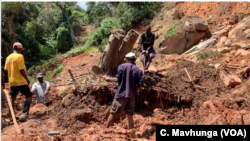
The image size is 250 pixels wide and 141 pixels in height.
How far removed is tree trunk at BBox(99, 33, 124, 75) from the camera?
206 inches

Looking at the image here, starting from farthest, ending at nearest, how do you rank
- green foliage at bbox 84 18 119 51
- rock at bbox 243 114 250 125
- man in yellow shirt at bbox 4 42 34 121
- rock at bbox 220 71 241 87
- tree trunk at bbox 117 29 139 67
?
green foliage at bbox 84 18 119 51
rock at bbox 220 71 241 87
tree trunk at bbox 117 29 139 67
rock at bbox 243 114 250 125
man in yellow shirt at bbox 4 42 34 121

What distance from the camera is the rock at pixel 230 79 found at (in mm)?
5633

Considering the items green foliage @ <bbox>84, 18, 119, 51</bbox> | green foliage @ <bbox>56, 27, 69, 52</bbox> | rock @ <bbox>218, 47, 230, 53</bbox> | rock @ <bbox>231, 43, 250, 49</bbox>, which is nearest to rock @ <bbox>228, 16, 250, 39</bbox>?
rock @ <bbox>231, 43, 250, 49</bbox>

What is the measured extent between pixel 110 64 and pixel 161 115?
6.47 ft

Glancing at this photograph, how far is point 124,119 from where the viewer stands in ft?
14.9

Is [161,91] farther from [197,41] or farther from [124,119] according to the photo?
[197,41]

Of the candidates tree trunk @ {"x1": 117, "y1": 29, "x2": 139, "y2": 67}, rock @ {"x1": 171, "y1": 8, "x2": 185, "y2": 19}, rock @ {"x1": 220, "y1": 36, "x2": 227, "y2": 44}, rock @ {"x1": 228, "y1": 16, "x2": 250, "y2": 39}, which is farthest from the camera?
rock @ {"x1": 171, "y1": 8, "x2": 185, "y2": 19}

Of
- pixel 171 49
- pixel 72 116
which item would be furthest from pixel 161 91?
pixel 171 49

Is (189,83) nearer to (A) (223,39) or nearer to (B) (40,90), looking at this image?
(B) (40,90)

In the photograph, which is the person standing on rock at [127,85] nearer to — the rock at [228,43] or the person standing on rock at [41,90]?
the person standing on rock at [41,90]

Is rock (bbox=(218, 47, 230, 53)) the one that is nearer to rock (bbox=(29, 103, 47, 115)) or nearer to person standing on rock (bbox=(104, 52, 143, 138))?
person standing on rock (bbox=(104, 52, 143, 138))

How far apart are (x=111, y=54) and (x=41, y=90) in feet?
6.79

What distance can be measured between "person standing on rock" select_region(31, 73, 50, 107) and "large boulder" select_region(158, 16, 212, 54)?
6354 millimetres

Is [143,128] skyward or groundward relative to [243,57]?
groundward
